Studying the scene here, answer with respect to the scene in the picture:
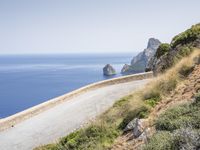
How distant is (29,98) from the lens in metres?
91.6

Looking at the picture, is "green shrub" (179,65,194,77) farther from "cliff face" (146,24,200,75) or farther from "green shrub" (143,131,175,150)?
"green shrub" (143,131,175,150)

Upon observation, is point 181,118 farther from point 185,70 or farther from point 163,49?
point 163,49

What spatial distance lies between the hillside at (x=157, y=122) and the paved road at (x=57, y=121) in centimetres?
310

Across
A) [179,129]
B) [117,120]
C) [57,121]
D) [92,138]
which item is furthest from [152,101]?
[57,121]

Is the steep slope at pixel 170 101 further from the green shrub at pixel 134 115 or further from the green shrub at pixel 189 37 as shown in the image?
the green shrub at pixel 189 37

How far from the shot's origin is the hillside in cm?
764

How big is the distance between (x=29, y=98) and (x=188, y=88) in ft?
270

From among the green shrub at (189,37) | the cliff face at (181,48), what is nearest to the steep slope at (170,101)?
the cliff face at (181,48)

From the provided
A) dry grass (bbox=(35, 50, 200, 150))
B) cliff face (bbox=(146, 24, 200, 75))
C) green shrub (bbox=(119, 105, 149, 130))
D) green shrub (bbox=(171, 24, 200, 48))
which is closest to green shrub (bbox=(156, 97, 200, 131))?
dry grass (bbox=(35, 50, 200, 150))

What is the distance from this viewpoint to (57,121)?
1916 centimetres

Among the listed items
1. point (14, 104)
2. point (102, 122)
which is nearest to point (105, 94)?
point (102, 122)

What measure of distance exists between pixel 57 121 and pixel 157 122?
10.5 meters

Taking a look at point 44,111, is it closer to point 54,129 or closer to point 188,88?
point 54,129

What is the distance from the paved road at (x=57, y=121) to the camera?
16.5 m
